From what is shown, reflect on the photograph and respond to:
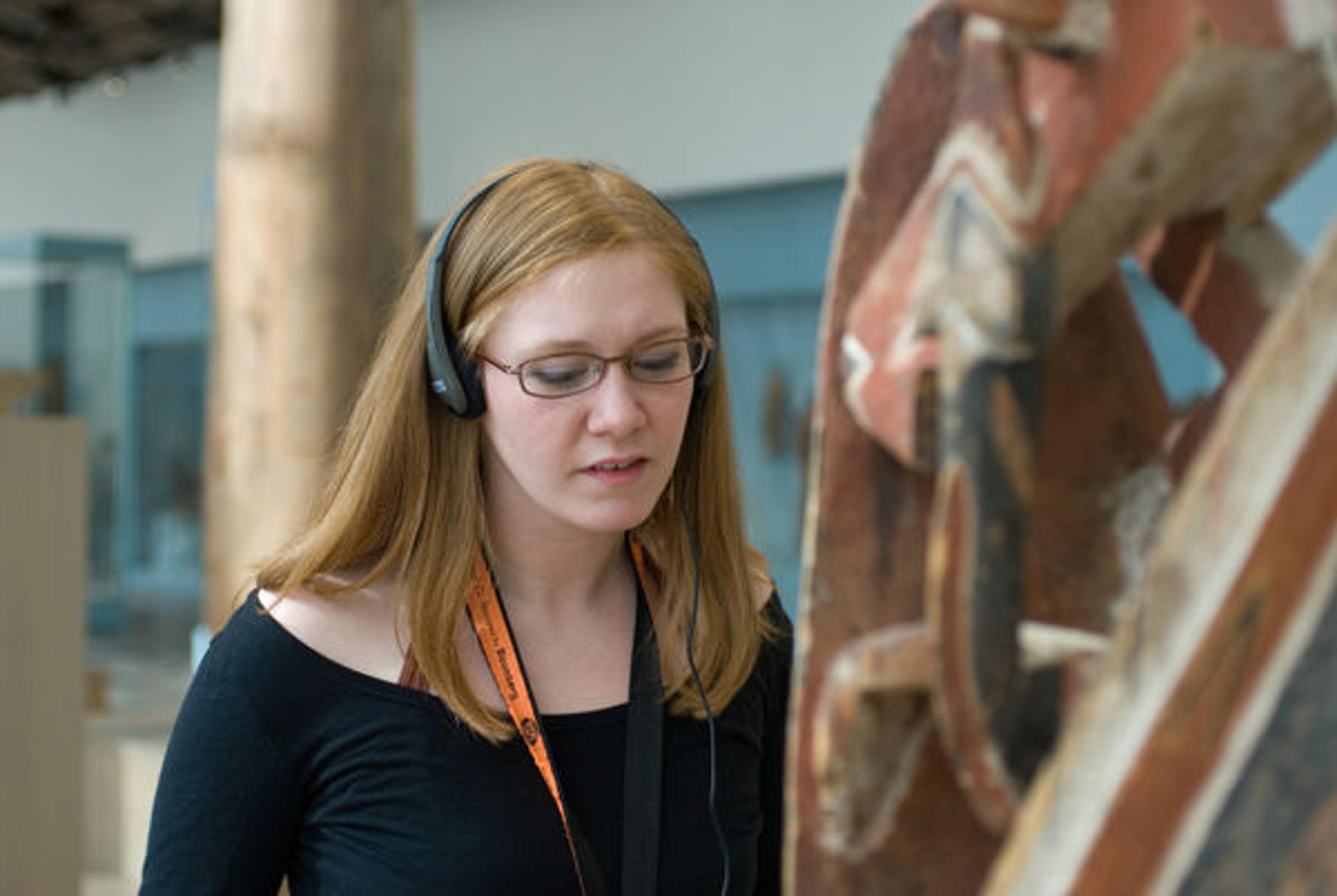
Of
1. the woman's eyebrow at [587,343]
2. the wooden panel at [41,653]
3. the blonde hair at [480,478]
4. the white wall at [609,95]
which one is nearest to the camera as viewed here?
the woman's eyebrow at [587,343]

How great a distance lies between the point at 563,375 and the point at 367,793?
1.35 feet

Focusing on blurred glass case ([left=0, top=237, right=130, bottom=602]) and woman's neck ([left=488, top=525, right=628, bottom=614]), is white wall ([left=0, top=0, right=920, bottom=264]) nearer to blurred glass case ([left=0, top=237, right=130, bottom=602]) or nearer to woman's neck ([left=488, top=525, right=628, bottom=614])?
blurred glass case ([left=0, top=237, right=130, bottom=602])

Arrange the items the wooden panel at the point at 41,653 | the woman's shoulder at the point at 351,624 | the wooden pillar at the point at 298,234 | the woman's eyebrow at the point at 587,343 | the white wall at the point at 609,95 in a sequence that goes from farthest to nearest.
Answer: the white wall at the point at 609,95
the wooden panel at the point at 41,653
the wooden pillar at the point at 298,234
the woman's shoulder at the point at 351,624
the woman's eyebrow at the point at 587,343

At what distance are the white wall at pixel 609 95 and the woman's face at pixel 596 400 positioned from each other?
3830mm

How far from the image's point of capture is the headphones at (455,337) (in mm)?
1318

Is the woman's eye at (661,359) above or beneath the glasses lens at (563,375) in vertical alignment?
above

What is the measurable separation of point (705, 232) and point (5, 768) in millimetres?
3772

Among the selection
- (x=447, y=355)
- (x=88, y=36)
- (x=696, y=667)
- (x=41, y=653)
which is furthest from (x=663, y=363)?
(x=88, y=36)

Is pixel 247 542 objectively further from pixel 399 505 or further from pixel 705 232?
pixel 705 232

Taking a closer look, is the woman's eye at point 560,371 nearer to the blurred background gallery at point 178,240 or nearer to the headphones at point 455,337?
the headphones at point 455,337

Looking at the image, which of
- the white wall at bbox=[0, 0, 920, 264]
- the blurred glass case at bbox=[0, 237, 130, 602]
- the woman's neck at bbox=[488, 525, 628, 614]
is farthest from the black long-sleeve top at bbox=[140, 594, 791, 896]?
the blurred glass case at bbox=[0, 237, 130, 602]

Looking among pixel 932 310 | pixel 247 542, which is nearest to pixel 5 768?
pixel 247 542

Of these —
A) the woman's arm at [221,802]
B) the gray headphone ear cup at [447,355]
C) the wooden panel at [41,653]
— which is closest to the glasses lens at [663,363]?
the gray headphone ear cup at [447,355]

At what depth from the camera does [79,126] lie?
10.2 metres
